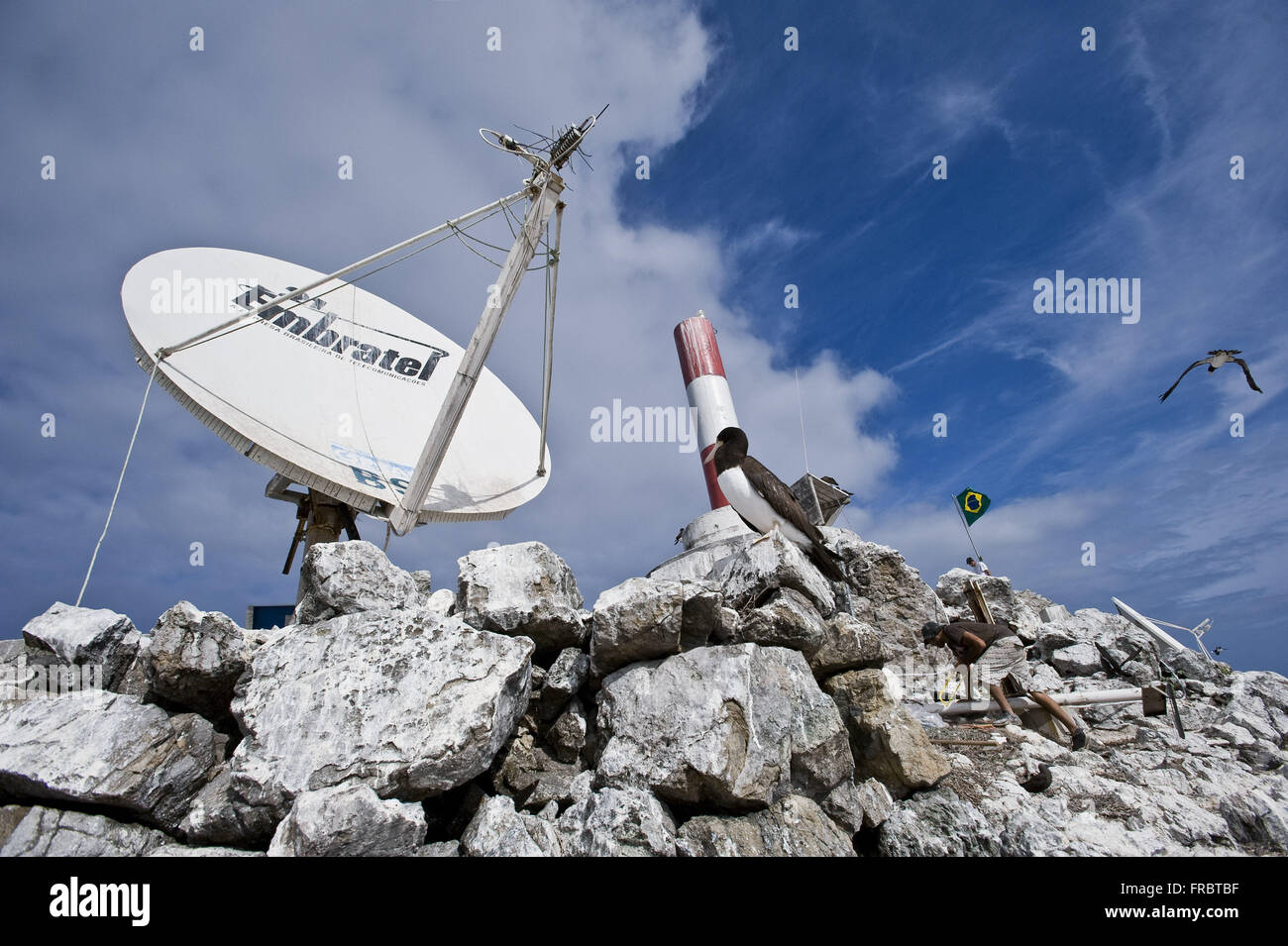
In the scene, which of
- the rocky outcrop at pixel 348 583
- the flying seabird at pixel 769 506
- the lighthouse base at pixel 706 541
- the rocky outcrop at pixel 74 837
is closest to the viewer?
the rocky outcrop at pixel 74 837

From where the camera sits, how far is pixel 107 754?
402 centimetres

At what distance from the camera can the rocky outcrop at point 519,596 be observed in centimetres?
494

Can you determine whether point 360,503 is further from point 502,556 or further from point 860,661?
point 860,661

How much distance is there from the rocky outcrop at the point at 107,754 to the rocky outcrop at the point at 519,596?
6.92 feet

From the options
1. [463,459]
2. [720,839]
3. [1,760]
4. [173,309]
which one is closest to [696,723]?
[720,839]

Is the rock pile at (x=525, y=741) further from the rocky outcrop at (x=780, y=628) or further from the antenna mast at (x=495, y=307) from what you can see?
the antenna mast at (x=495, y=307)

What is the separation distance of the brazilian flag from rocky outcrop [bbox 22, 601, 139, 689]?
14473mm

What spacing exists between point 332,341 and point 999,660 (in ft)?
46.3

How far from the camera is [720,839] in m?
3.96

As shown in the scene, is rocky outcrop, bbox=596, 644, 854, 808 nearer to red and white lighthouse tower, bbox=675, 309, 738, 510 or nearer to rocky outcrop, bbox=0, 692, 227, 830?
rocky outcrop, bbox=0, 692, 227, 830

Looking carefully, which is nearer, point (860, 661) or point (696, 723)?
point (696, 723)

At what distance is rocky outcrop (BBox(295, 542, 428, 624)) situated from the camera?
5145mm

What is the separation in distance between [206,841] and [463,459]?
31.9 feet

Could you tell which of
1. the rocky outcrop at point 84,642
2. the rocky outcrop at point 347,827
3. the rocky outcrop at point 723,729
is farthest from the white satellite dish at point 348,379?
the rocky outcrop at point 723,729
